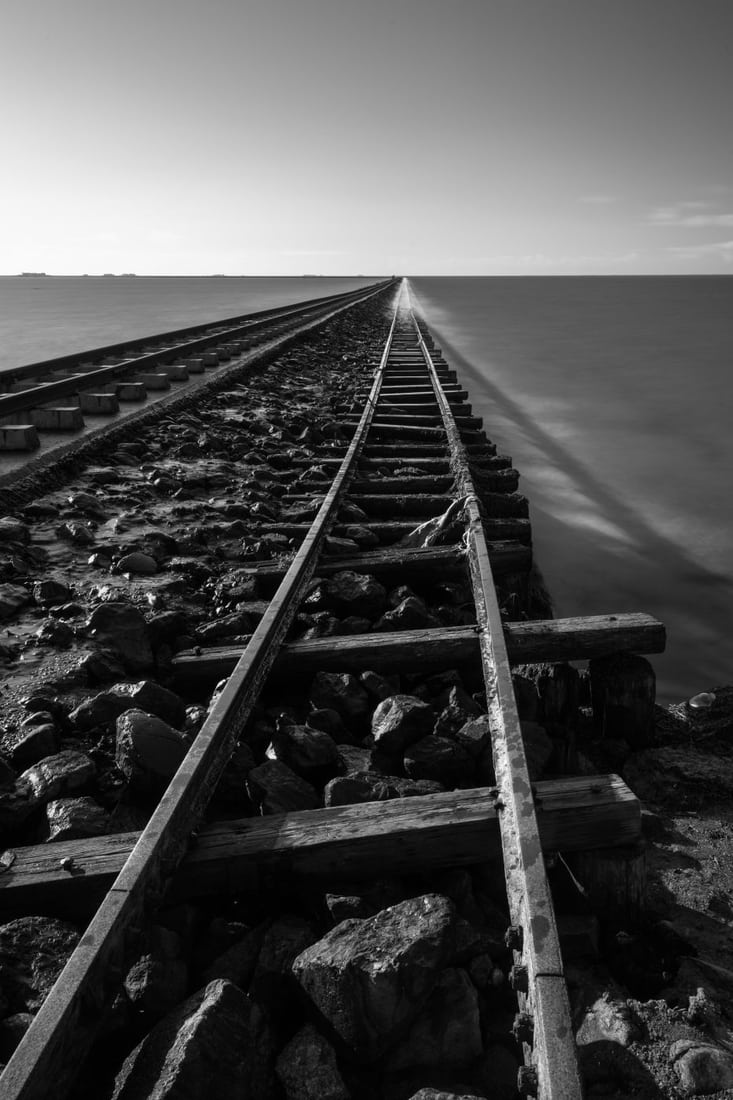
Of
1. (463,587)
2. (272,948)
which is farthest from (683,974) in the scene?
(463,587)

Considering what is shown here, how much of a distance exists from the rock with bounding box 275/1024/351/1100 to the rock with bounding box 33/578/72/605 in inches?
107

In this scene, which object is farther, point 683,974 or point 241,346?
point 241,346

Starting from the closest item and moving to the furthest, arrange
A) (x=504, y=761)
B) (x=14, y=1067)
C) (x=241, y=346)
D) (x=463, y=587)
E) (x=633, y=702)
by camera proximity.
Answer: (x=14, y=1067)
(x=504, y=761)
(x=633, y=702)
(x=463, y=587)
(x=241, y=346)

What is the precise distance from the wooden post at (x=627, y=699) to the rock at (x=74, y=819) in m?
1.86

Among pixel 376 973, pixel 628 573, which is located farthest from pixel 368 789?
pixel 628 573

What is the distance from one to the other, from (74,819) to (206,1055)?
897mm

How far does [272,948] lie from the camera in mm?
1716

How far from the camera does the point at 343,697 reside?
277cm

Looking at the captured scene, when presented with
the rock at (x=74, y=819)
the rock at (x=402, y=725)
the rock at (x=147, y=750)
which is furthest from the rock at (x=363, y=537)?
the rock at (x=74, y=819)

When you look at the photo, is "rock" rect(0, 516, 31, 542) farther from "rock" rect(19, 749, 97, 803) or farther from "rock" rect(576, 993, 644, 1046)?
"rock" rect(576, 993, 644, 1046)

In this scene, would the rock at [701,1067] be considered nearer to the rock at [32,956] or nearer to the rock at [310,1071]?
the rock at [310,1071]

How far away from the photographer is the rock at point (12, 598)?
11.8 ft

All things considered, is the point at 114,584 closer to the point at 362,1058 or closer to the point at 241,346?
the point at 362,1058

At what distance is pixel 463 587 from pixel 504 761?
1.84 meters
